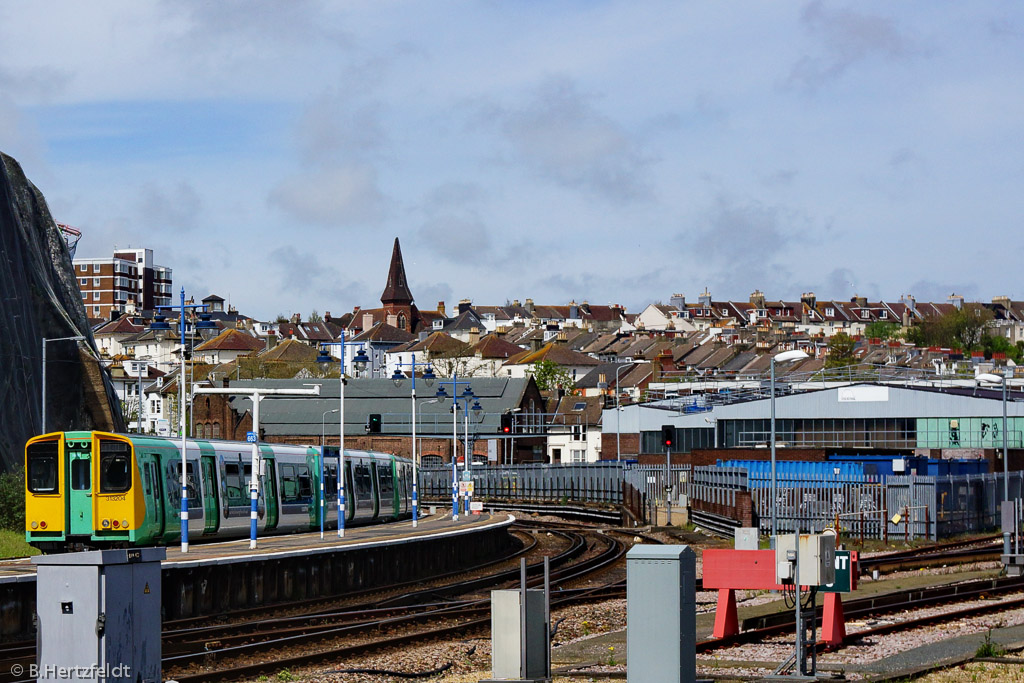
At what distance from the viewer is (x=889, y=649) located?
18562 millimetres

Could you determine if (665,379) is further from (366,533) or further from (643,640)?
(643,640)

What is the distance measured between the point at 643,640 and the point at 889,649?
27.2 ft

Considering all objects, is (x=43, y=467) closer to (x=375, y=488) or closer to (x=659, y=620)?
(x=375, y=488)

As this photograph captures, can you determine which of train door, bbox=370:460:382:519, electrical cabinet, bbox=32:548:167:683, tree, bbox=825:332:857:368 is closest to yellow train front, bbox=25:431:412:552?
train door, bbox=370:460:382:519

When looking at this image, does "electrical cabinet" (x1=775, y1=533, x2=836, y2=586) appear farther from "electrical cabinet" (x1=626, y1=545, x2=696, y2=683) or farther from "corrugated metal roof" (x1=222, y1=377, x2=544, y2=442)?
"corrugated metal roof" (x1=222, y1=377, x2=544, y2=442)

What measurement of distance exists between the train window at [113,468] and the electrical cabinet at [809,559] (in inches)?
646

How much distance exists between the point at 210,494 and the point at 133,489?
3.96 meters

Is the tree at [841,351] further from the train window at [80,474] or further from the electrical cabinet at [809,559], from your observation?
the electrical cabinet at [809,559]

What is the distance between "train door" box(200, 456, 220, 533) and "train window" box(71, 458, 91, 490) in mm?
3791

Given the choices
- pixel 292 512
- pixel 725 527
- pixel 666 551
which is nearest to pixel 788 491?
pixel 725 527

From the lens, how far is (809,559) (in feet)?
47.7

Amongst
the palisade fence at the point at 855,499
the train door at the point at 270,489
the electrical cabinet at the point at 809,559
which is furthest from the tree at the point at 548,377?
the electrical cabinet at the point at 809,559

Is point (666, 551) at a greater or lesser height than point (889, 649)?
greater

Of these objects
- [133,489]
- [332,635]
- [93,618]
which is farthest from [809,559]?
[133,489]
